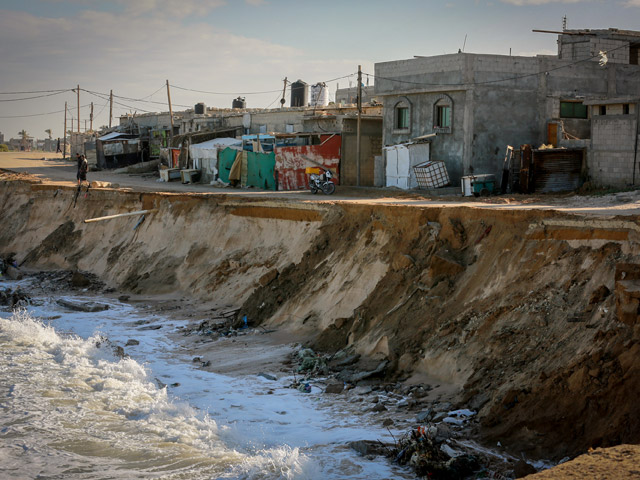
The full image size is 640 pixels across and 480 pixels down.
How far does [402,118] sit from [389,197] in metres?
7.29

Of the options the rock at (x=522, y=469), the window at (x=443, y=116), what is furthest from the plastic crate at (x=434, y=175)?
the rock at (x=522, y=469)

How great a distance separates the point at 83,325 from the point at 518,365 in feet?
39.9

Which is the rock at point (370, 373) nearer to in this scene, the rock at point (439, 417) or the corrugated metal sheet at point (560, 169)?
the rock at point (439, 417)

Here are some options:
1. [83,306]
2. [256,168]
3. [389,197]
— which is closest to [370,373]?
[83,306]

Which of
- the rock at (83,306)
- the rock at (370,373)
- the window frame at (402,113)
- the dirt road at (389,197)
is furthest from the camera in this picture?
the window frame at (402,113)

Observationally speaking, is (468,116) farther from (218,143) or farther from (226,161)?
(218,143)

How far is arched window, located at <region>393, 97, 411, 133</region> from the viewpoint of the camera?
3028 centimetres

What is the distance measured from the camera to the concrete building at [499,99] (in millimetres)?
28109

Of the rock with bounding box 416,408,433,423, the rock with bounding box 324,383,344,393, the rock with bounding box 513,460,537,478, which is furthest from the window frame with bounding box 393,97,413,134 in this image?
the rock with bounding box 513,460,537,478

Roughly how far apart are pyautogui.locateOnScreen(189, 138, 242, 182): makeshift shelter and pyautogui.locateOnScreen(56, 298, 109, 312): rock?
639 inches

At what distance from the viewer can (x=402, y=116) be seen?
30.9 metres

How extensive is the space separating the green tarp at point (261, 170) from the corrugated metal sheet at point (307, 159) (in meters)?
0.88

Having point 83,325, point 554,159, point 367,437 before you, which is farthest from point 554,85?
point 367,437

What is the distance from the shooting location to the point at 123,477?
9570 mm
